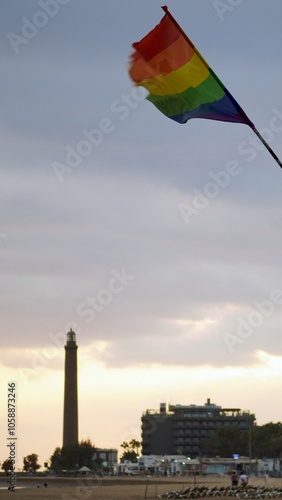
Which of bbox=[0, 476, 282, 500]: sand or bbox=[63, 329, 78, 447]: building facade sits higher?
bbox=[63, 329, 78, 447]: building facade

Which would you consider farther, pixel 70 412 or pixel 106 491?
pixel 70 412

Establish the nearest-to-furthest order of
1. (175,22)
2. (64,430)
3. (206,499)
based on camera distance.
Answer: (175,22) → (206,499) → (64,430)

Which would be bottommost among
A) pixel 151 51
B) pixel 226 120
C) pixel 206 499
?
pixel 206 499

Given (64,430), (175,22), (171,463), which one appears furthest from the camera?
(64,430)

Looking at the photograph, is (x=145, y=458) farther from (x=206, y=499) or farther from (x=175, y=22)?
(x=175, y=22)

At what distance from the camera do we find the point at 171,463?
175625mm

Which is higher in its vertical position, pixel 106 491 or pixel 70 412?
pixel 70 412

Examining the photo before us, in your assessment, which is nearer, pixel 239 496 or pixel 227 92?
pixel 227 92

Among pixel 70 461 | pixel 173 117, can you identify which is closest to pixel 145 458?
pixel 70 461

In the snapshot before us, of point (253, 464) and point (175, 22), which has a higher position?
point (175, 22)

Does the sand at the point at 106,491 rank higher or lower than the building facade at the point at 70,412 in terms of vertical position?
lower

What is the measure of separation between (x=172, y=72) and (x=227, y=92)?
5.97 feet

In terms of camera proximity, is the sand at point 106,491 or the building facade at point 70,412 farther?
the building facade at point 70,412

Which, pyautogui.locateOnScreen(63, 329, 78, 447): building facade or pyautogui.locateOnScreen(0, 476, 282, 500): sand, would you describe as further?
pyautogui.locateOnScreen(63, 329, 78, 447): building facade
